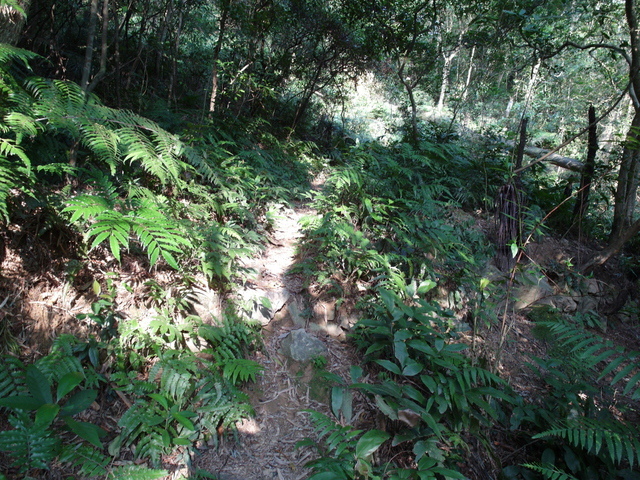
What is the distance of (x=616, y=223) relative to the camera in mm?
5832

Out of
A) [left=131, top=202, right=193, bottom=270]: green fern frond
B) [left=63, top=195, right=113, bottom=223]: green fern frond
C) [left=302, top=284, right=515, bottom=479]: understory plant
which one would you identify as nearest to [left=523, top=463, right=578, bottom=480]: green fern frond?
[left=302, top=284, right=515, bottom=479]: understory plant

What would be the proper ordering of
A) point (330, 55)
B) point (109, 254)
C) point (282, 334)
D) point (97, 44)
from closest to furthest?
point (109, 254), point (282, 334), point (97, 44), point (330, 55)

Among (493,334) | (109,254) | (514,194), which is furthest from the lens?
(514,194)

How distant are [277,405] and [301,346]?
0.57 metres

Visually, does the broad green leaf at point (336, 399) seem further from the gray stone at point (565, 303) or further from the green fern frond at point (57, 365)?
the gray stone at point (565, 303)

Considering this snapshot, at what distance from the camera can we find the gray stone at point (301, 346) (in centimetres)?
317

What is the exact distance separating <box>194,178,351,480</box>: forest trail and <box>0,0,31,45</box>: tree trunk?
105 inches

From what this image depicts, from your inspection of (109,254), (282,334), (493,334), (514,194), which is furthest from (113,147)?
(514,194)

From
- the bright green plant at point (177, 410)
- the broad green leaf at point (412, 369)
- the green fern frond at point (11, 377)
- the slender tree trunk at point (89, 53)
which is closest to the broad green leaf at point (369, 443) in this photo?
the broad green leaf at point (412, 369)

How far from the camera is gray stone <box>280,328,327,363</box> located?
125 inches

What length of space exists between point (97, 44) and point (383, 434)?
28.6ft

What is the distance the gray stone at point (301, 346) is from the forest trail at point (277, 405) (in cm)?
6

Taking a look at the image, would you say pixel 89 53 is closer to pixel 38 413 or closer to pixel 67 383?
pixel 67 383

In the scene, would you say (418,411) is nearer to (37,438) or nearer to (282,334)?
(282,334)
